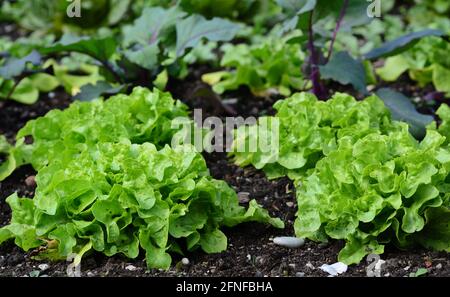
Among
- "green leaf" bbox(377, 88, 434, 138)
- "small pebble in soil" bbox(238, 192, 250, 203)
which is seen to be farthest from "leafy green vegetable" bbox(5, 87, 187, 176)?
"green leaf" bbox(377, 88, 434, 138)

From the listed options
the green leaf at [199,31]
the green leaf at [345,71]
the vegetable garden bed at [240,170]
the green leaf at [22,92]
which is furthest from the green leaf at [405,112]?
the green leaf at [22,92]

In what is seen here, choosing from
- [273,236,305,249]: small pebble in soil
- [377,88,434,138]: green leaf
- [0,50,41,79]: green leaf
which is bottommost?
[273,236,305,249]: small pebble in soil

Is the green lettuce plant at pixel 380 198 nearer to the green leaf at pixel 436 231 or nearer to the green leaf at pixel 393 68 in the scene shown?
the green leaf at pixel 436 231

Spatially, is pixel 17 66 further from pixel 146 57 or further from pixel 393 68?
pixel 393 68

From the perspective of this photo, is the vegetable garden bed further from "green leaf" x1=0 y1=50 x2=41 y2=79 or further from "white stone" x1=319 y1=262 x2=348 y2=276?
"green leaf" x1=0 y1=50 x2=41 y2=79

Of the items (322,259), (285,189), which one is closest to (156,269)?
(322,259)

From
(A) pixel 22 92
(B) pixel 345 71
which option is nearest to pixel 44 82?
(A) pixel 22 92
